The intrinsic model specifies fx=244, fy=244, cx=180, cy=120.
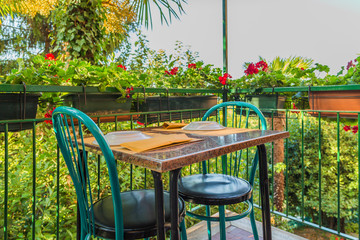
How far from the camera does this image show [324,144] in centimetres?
603

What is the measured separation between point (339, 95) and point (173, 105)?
3.72ft

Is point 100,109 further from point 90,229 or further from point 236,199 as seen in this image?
point 236,199

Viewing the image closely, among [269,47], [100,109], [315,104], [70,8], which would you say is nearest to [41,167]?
[100,109]

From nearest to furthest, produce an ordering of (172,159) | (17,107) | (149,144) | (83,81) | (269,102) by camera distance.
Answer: (172,159) < (149,144) < (17,107) < (83,81) < (269,102)

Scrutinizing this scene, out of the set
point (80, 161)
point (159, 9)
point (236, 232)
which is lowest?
point (236, 232)

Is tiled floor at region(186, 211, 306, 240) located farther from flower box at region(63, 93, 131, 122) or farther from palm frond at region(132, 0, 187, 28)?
palm frond at region(132, 0, 187, 28)

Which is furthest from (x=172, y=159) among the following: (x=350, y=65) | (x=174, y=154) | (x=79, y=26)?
(x=79, y=26)

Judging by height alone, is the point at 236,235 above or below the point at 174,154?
below

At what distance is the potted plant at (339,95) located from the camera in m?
1.58

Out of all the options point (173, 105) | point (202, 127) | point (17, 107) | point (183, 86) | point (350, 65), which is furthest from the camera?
point (183, 86)

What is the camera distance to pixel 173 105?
A: 6.11 feet

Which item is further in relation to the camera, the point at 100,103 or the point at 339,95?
the point at 339,95

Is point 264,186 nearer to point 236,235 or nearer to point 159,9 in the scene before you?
point 236,235

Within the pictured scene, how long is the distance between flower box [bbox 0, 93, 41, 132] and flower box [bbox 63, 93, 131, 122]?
0.66 ft
